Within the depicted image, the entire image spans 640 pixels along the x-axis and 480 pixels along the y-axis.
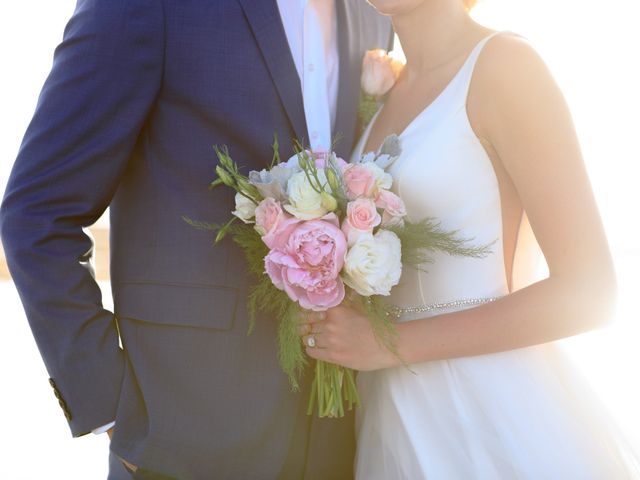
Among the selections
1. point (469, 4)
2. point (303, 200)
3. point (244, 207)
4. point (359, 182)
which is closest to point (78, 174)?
point (244, 207)

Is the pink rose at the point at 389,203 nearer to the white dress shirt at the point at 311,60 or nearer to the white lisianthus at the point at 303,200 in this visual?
the white lisianthus at the point at 303,200

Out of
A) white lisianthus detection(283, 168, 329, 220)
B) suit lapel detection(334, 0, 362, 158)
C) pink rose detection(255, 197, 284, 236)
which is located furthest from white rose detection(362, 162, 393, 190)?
suit lapel detection(334, 0, 362, 158)

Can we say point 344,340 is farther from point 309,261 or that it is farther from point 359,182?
point 359,182

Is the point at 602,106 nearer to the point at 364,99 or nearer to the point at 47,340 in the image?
the point at 364,99

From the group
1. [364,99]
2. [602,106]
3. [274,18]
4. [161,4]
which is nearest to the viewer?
[161,4]

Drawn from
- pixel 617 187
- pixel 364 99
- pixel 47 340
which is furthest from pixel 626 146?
pixel 47 340

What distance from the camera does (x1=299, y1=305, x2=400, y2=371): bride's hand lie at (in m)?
2.06

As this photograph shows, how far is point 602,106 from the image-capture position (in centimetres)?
1415

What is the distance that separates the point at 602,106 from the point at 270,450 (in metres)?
13.4

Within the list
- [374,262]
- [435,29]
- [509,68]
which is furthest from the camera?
[435,29]

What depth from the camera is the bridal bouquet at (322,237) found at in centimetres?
182

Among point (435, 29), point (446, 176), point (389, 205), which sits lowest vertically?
point (389, 205)

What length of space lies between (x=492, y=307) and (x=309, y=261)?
54 centimetres

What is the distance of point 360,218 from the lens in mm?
1831
